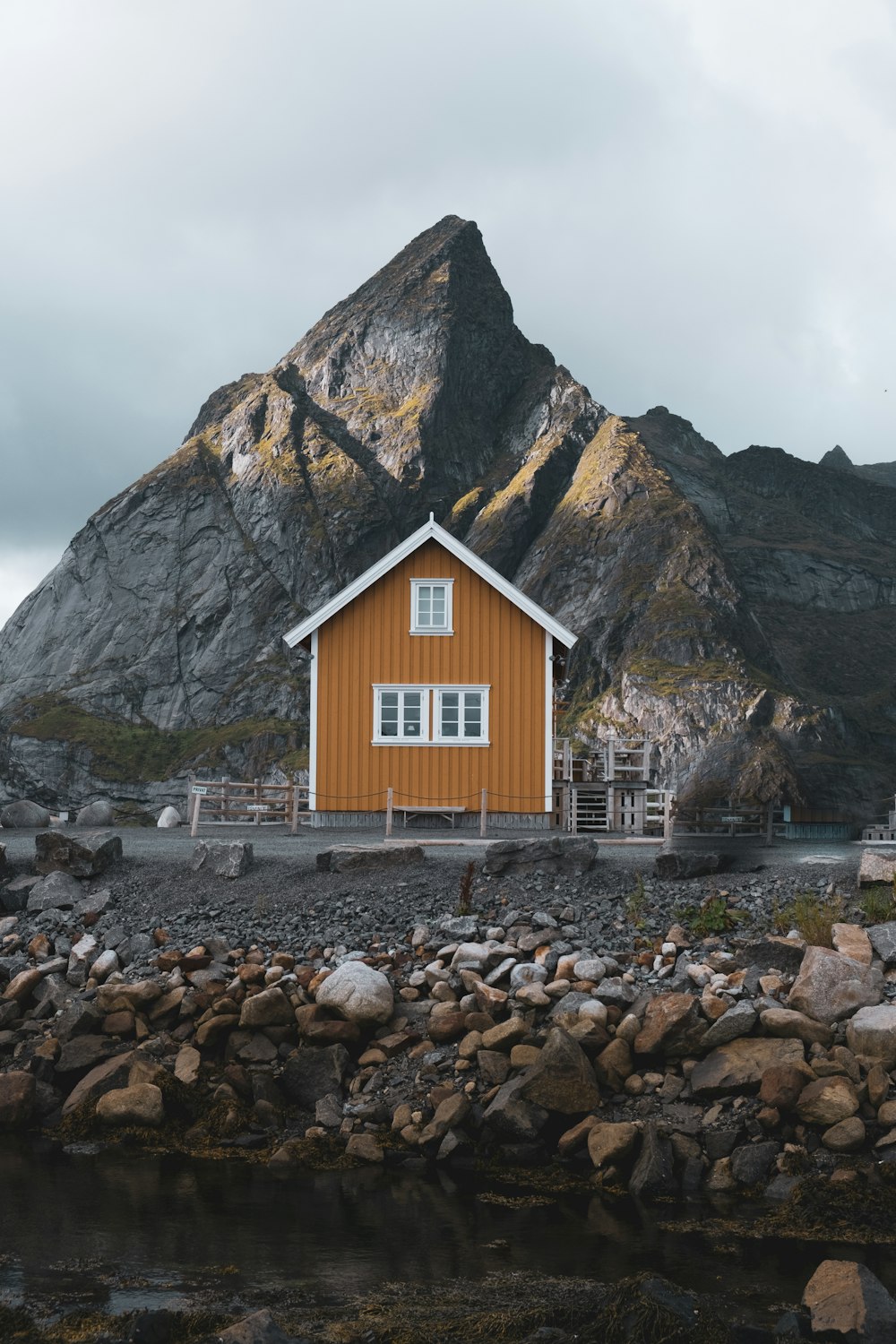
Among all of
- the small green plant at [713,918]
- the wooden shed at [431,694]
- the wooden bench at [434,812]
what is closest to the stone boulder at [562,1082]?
the small green plant at [713,918]

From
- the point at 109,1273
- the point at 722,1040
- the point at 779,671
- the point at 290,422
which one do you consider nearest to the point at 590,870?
the point at 722,1040

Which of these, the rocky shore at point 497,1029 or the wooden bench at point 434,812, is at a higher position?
the wooden bench at point 434,812

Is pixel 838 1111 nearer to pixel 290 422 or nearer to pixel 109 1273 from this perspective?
pixel 109 1273

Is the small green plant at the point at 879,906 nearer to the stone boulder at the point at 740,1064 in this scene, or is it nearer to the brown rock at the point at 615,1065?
the stone boulder at the point at 740,1064

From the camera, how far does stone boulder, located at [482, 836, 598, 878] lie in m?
18.6

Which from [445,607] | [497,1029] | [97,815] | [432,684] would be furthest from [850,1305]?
[97,815]

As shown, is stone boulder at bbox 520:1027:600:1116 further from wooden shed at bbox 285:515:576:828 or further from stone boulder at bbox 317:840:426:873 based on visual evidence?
wooden shed at bbox 285:515:576:828

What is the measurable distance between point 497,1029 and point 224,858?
26.6 ft

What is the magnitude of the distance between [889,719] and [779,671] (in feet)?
100.0

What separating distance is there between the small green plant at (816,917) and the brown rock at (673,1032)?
7.75ft

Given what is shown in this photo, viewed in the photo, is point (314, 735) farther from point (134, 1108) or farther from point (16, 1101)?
point (134, 1108)

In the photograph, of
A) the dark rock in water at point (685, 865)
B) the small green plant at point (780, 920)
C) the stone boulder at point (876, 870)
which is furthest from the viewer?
the dark rock in water at point (685, 865)

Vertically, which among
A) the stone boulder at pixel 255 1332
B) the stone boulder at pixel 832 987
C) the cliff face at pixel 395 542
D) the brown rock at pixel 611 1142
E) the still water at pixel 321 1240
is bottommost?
the still water at pixel 321 1240

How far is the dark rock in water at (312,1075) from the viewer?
13.0m
